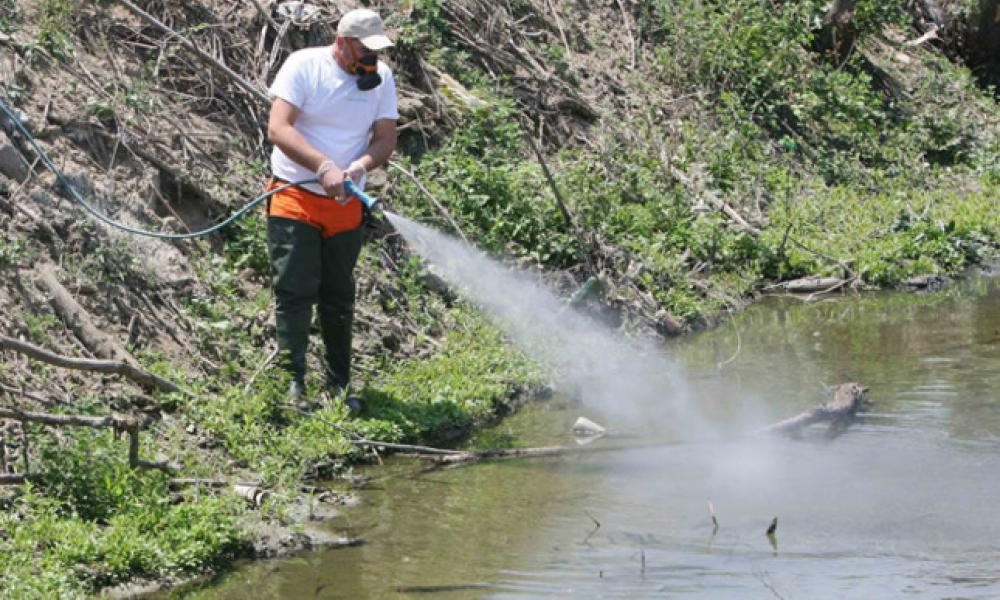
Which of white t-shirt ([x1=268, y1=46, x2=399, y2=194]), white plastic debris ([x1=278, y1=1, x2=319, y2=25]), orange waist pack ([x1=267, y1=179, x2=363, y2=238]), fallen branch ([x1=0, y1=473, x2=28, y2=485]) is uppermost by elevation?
white plastic debris ([x1=278, y1=1, x2=319, y2=25])

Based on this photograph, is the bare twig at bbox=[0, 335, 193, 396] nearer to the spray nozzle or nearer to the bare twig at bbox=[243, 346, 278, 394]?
the bare twig at bbox=[243, 346, 278, 394]

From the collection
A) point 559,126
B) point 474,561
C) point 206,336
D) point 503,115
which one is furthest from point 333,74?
point 559,126

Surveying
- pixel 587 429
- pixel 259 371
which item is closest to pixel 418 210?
pixel 587 429

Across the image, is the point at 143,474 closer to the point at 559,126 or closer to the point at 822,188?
the point at 559,126

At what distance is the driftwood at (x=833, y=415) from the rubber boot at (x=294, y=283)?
2.50 m

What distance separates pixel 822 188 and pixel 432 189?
4968 millimetres

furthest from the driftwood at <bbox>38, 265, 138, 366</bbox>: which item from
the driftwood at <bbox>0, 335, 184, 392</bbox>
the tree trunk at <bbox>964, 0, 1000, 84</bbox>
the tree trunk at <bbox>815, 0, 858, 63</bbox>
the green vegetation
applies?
the tree trunk at <bbox>964, 0, 1000, 84</bbox>

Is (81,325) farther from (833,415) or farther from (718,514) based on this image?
(833,415)

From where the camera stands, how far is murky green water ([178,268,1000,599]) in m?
5.46

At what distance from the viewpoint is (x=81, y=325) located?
7148mm

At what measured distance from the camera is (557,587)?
5.40 m

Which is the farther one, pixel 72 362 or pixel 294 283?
pixel 294 283

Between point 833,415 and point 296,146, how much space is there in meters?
3.21

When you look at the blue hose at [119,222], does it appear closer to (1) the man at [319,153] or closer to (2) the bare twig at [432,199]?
(1) the man at [319,153]
